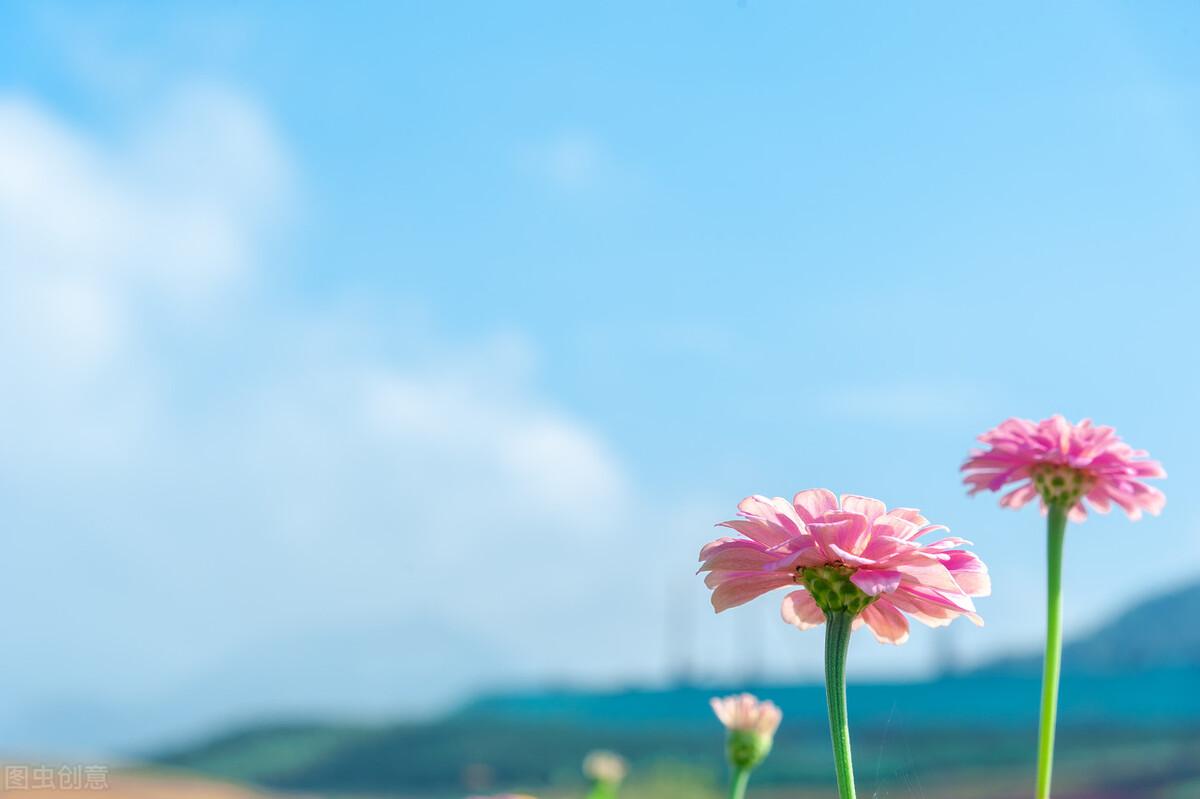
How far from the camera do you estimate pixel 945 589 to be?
0.85 meters

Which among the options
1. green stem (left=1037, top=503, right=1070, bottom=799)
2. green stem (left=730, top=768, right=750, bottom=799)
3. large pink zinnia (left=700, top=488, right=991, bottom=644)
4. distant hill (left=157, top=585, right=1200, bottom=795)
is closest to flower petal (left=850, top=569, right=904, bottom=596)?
large pink zinnia (left=700, top=488, right=991, bottom=644)

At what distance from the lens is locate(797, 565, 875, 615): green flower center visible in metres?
0.87

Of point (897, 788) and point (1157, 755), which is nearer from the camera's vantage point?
point (897, 788)

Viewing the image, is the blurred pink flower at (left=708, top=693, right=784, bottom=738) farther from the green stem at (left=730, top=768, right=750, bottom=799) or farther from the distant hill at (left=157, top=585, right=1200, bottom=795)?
the distant hill at (left=157, top=585, right=1200, bottom=795)

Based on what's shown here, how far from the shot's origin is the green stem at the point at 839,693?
84 centimetres

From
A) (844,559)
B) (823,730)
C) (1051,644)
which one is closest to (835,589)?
(844,559)

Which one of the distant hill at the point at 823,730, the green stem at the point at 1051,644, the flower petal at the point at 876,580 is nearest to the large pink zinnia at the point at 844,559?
the flower petal at the point at 876,580

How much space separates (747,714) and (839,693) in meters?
0.75

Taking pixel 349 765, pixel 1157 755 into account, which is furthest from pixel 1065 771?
pixel 349 765

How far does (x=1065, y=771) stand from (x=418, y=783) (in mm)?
7337

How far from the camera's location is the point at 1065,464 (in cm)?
118

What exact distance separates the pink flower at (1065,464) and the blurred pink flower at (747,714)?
52 centimetres

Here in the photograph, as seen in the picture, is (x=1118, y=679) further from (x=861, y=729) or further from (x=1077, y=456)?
(x=1077, y=456)

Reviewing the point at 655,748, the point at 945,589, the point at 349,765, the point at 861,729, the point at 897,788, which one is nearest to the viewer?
the point at 945,589
